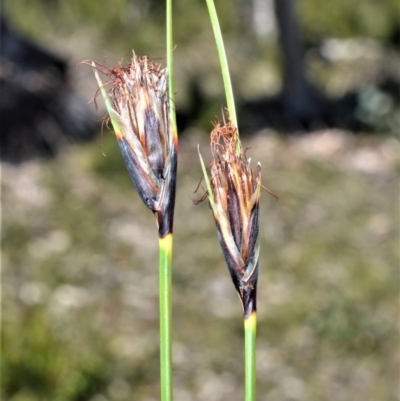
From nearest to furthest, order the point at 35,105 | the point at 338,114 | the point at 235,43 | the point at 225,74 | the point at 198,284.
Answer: the point at 225,74
the point at 198,284
the point at 338,114
the point at 35,105
the point at 235,43

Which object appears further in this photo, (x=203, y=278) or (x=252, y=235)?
(x=203, y=278)

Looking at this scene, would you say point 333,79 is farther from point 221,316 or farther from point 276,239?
point 221,316

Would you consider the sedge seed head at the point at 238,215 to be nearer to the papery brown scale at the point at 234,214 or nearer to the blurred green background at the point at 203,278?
the papery brown scale at the point at 234,214

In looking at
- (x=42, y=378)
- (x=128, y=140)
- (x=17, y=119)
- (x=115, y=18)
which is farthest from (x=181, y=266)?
(x=115, y=18)

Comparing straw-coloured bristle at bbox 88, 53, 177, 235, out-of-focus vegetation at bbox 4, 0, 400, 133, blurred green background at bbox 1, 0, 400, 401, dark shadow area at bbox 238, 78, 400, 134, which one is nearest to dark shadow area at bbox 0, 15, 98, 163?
blurred green background at bbox 1, 0, 400, 401

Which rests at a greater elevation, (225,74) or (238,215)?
(225,74)

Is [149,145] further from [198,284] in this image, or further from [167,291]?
[198,284]

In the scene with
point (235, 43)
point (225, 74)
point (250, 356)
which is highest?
point (235, 43)

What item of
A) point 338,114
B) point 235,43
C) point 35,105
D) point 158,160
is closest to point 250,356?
point 158,160

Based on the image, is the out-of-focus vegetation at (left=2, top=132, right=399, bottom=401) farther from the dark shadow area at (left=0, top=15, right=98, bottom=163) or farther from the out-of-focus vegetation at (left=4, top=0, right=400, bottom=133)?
the out-of-focus vegetation at (left=4, top=0, right=400, bottom=133)
